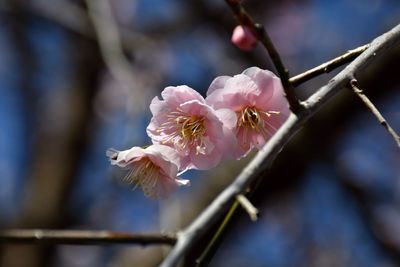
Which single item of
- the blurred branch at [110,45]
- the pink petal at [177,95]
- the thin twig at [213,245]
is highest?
the blurred branch at [110,45]

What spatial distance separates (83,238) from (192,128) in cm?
46

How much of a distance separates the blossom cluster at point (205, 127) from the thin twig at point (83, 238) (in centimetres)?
36

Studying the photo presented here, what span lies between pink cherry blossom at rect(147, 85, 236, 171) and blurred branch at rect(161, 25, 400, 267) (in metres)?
0.18

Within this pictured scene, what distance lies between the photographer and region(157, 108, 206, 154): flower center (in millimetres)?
899

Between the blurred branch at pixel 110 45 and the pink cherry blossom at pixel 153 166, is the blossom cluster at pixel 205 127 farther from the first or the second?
the blurred branch at pixel 110 45

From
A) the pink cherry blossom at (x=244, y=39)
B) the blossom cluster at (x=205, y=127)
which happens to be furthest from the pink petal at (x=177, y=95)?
the pink cherry blossom at (x=244, y=39)

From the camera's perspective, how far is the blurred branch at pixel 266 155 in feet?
1.53

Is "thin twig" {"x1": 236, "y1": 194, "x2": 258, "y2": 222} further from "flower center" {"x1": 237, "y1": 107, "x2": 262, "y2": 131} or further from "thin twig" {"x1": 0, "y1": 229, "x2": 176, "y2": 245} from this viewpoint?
"flower center" {"x1": 237, "y1": 107, "x2": 262, "y2": 131}

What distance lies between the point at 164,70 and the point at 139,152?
6.79 ft

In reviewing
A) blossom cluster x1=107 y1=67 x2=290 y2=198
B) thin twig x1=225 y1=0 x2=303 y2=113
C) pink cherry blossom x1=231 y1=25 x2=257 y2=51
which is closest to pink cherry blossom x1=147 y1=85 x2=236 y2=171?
blossom cluster x1=107 y1=67 x2=290 y2=198

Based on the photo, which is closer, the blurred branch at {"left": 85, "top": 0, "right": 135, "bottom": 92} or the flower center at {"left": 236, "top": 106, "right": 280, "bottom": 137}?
the flower center at {"left": 236, "top": 106, "right": 280, "bottom": 137}

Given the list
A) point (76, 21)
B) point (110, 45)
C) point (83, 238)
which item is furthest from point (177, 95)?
point (76, 21)

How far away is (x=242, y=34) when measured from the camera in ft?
2.47

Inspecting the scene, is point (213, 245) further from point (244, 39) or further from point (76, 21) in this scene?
point (76, 21)
